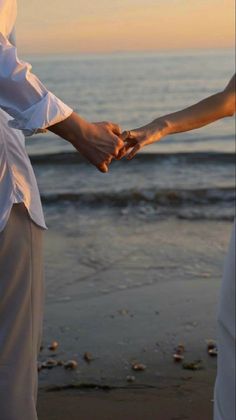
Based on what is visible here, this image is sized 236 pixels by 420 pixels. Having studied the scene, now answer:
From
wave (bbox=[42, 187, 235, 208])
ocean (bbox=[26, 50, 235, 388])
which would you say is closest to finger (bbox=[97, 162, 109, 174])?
ocean (bbox=[26, 50, 235, 388])

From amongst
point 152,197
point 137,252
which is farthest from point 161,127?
point 152,197

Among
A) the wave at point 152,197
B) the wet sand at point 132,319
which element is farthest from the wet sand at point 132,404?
the wave at point 152,197

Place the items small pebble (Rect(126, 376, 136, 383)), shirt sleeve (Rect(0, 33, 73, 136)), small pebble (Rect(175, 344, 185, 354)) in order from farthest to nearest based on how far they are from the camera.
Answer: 1. small pebble (Rect(175, 344, 185, 354))
2. small pebble (Rect(126, 376, 136, 383))
3. shirt sleeve (Rect(0, 33, 73, 136))

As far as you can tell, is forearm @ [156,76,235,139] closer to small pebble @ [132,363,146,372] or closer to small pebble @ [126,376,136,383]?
small pebble @ [126,376,136,383]

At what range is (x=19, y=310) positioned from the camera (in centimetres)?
288

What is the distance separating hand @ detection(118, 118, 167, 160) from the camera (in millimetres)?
2896

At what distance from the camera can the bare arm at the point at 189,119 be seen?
267cm

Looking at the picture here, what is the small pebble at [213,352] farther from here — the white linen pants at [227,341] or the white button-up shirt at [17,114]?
the white linen pants at [227,341]

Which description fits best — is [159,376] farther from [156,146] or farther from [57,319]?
[156,146]

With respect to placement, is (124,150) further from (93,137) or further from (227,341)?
(227,341)

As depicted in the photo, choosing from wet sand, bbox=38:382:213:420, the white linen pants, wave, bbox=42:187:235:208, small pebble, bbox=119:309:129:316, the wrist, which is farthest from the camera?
wave, bbox=42:187:235:208

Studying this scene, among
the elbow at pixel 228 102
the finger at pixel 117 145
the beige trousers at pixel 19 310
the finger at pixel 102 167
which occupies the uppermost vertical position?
the elbow at pixel 228 102

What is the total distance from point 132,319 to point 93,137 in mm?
2989

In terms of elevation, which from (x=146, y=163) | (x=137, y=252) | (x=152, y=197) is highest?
(x=137, y=252)
